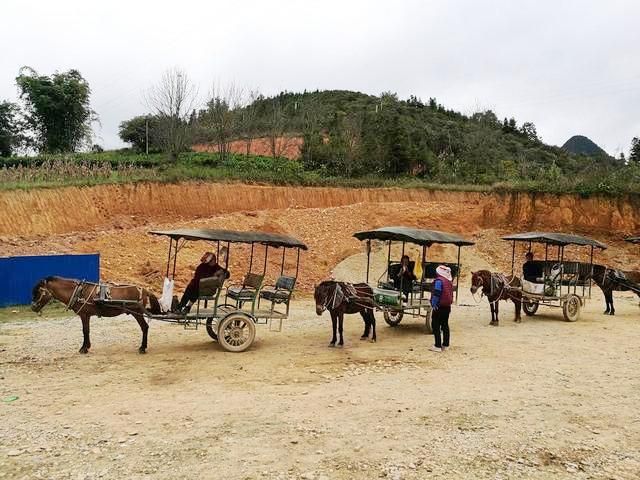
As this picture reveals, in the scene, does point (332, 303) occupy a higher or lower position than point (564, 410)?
higher

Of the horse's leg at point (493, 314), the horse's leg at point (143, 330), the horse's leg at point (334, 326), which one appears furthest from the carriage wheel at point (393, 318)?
the horse's leg at point (143, 330)

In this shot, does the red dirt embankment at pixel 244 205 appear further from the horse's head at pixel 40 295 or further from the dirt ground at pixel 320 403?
the horse's head at pixel 40 295

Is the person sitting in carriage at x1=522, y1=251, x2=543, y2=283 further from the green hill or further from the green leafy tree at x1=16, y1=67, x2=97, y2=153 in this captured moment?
the green leafy tree at x1=16, y1=67, x2=97, y2=153

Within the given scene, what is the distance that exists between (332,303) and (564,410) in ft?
16.7

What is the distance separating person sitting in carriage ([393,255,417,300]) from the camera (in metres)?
13.0

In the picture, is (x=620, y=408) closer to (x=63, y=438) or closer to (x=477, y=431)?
(x=477, y=431)

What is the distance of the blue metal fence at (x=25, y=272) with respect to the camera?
1608 cm

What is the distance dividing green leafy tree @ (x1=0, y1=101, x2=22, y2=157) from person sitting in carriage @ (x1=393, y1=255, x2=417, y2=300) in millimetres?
39990

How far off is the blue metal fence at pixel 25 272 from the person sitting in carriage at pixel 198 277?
315 inches

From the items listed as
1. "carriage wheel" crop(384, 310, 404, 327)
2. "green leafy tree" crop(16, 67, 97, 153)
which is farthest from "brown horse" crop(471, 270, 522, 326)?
"green leafy tree" crop(16, 67, 97, 153)

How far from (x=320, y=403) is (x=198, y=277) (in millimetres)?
4380

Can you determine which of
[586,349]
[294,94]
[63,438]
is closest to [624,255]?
[586,349]

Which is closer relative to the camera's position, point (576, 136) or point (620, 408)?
point (620, 408)

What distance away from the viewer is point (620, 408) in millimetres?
7750
